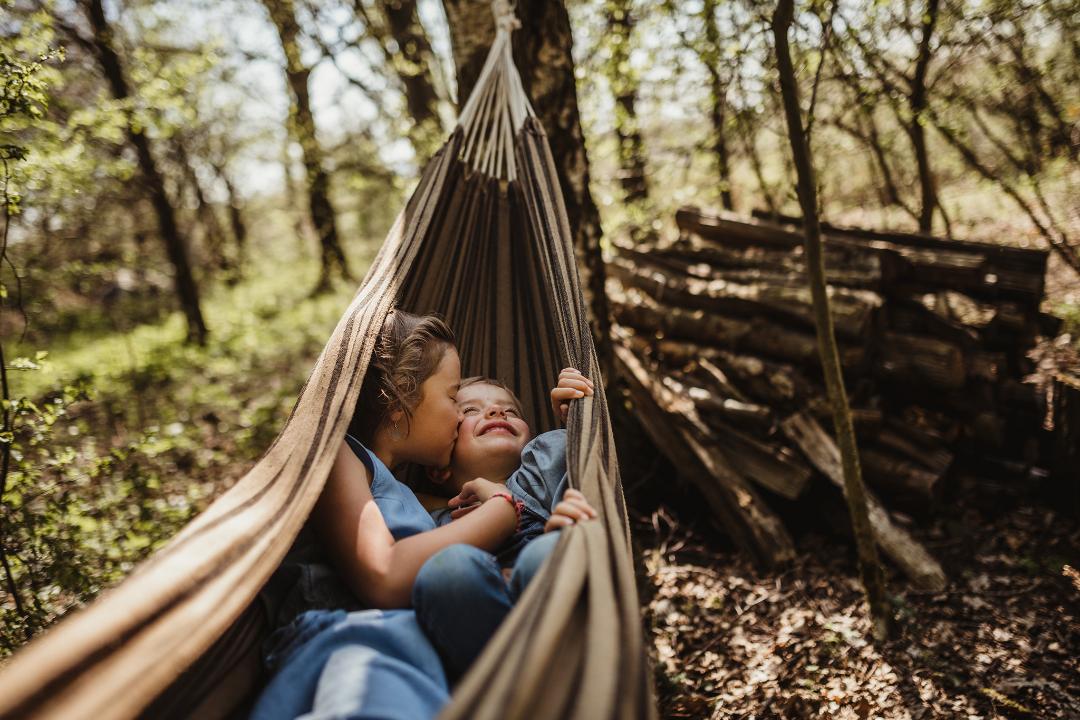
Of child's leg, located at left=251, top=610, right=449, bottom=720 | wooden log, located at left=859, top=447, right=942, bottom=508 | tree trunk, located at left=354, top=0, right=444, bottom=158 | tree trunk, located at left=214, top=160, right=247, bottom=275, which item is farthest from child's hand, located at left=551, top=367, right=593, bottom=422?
tree trunk, located at left=214, top=160, right=247, bottom=275

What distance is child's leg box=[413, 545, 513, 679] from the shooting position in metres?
1.03

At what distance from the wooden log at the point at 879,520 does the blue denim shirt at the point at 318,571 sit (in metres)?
1.80

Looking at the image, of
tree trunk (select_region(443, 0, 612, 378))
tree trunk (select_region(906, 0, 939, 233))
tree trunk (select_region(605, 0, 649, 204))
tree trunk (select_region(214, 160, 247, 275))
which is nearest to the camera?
tree trunk (select_region(443, 0, 612, 378))

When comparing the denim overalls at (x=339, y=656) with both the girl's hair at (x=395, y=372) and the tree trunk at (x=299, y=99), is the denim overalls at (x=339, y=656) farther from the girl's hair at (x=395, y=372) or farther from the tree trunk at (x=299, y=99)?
the tree trunk at (x=299, y=99)

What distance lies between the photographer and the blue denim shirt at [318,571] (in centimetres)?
120

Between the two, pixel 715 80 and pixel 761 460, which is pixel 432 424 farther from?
pixel 715 80

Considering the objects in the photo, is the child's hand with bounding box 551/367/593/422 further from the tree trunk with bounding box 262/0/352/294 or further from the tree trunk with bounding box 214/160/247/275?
the tree trunk with bounding box 214/160/247/275

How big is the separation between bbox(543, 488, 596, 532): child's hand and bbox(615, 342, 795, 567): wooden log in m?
1.74

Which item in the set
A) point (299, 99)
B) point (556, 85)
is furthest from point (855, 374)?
point (299, 99)

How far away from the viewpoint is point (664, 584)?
2523 millimetres

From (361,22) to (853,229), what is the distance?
4.27 m

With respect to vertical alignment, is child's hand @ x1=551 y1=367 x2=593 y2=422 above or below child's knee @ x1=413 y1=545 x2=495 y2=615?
above

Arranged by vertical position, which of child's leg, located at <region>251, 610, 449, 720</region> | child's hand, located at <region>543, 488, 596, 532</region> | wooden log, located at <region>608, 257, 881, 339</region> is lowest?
child's leg, located at <region>251, 610, 449, 720</region>

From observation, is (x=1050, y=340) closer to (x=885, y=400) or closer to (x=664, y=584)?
(x=885, y=400)
